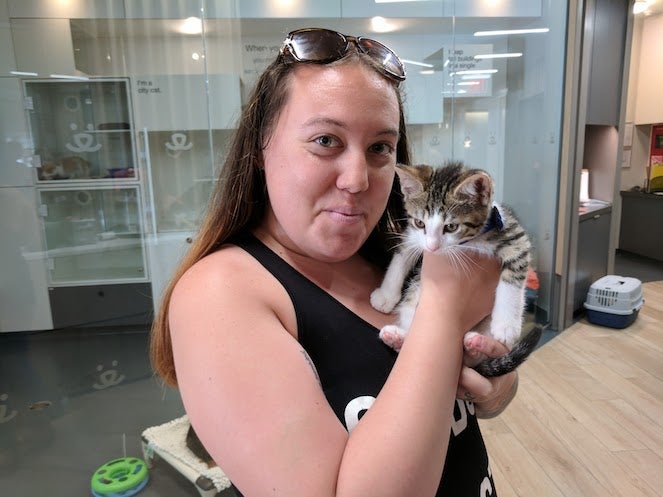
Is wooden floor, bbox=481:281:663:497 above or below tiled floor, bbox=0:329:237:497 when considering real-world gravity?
below

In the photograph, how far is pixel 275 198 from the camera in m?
0.73

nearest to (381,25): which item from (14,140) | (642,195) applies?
(14,140)

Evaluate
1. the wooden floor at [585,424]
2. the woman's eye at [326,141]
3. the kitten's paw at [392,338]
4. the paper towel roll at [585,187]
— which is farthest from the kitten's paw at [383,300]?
the paper towel roll at [585,187]

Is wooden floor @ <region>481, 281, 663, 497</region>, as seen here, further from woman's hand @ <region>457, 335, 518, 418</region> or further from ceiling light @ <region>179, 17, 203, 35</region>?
ceiling light @ <region>179, 17, 203, 35</region>

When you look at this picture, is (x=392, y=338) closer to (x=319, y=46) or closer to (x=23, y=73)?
(x=319, y=46)

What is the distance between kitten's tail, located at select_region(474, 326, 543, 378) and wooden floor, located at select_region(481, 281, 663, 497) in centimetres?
123

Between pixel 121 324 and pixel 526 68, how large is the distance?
Result: 344cm

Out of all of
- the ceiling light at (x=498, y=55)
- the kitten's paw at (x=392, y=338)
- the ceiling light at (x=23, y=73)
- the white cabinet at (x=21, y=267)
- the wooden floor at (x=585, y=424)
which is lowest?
the wooden floor at (x=585, y=424)

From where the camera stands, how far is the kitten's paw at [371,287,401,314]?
874 millimetres

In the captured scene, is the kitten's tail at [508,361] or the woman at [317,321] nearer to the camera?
the woman at [317,321]

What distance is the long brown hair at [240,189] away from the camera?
0.76 metres

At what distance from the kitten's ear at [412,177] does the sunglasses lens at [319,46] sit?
11.6 inches

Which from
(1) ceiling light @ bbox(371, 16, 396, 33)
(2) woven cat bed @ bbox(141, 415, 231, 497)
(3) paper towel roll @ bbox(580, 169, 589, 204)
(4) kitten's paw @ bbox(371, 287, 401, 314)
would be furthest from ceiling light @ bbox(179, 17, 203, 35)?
(3) paper towel roll @ bbox(580, 169, 589, 204)

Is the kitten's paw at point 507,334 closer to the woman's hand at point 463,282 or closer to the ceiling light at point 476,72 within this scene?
the woman's hand at point 463,282
